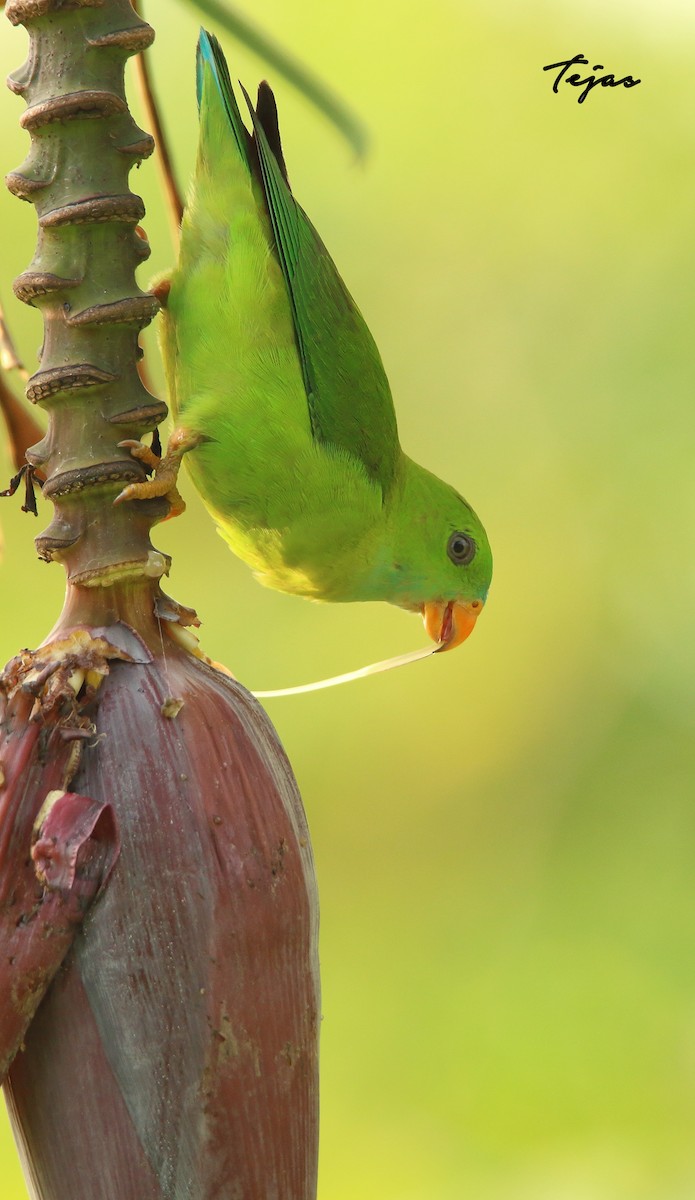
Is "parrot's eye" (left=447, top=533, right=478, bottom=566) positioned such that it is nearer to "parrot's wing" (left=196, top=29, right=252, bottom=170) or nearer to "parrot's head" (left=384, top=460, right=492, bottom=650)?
"parrot's head" (left=384, top=460, right=492, bottom=650)

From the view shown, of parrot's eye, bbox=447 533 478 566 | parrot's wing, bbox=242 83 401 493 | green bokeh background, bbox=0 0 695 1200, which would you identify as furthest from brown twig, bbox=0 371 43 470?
green bokeh background, bbox=0 0 695 1200

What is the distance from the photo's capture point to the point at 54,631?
125 cm

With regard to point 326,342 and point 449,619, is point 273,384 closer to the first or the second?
point 326,342

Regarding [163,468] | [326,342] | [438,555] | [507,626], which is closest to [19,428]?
[163,468]

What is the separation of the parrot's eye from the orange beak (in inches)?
4.0

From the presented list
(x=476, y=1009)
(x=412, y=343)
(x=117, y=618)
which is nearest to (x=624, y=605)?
(x=412, y=343)

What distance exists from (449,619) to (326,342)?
2.39 ft

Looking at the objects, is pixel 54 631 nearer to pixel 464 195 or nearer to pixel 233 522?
pixel 233 522

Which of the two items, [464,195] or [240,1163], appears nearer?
[240,1163]

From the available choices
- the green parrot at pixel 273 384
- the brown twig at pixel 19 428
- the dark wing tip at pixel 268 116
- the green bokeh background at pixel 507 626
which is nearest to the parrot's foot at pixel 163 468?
the green parrot at pixel 273 384

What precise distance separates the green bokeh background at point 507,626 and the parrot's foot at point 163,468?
1.16m

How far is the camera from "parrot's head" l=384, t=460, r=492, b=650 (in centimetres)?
266

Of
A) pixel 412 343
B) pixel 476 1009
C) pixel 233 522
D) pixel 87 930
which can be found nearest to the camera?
pixel 87 930

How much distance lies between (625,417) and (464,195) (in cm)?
78
